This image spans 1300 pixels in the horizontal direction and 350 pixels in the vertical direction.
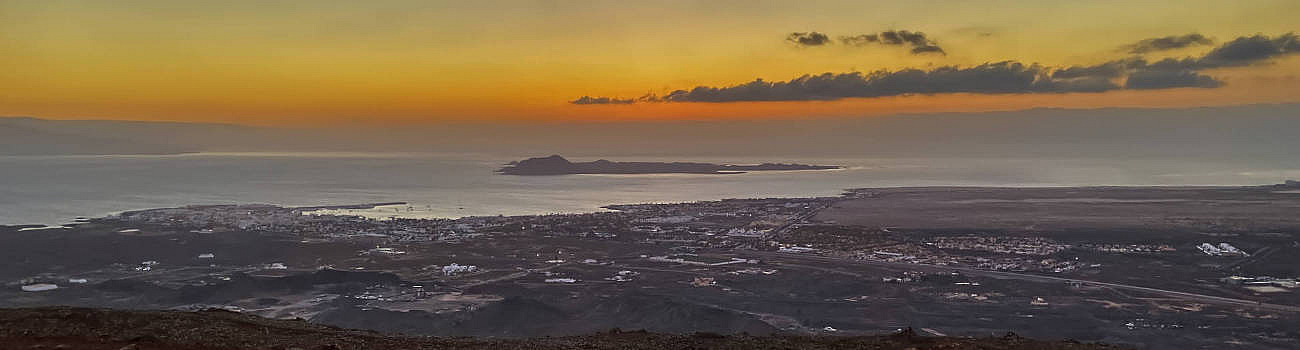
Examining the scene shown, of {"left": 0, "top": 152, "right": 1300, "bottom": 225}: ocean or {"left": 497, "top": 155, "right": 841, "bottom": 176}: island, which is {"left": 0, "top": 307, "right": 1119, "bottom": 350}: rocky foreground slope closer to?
{"left": 0, "top": 152, "right": 1300, "bottom": 225}: ocean

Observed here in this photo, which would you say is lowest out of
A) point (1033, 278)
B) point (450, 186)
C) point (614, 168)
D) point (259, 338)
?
point (1033, 278)

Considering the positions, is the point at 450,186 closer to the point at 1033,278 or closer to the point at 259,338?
the point at 1033,278

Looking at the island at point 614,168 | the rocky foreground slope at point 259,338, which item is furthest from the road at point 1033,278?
the island at point 614,168

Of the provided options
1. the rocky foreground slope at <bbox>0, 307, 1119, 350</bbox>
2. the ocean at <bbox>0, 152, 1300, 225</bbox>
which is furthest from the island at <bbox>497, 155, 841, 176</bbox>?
the rocky foreground slope at <bbox>0, 307, 1119, 350</bbox>

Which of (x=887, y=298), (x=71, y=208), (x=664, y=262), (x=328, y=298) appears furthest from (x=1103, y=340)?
(x=71, y=208)

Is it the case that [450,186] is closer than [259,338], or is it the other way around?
[259,338]

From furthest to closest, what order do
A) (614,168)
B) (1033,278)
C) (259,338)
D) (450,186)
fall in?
(614,168) → (450,186) → (1033,278) → (259,338)

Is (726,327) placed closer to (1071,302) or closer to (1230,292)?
(1071,302)

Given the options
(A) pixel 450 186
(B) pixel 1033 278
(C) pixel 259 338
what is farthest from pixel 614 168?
(C) pixel 259 338
